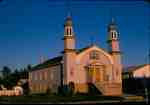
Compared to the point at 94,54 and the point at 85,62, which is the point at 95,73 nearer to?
the point at 85,62

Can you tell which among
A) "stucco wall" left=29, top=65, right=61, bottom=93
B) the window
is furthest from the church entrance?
"stucco wall" left=29, top=65, right=61, bottom=93

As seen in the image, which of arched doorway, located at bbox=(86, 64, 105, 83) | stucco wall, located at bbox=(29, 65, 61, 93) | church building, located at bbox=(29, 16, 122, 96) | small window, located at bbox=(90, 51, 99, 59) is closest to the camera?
church building, located at bbox=(29, 16, 122, 96)

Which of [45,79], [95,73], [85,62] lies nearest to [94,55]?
[85,62]

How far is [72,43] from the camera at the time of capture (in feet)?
176

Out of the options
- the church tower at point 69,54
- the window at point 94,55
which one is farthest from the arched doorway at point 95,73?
the church tower at point 69,54

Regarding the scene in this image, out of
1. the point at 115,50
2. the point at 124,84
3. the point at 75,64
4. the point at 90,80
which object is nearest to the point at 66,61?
the point at 75,64

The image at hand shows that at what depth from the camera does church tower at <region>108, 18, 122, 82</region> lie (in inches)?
2219

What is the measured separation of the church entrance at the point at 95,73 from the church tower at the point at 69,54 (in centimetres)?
280

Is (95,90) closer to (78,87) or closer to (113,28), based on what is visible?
(78,87)

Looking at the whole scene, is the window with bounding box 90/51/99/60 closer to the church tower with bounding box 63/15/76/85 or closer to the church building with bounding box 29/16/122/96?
the church building with bounding box 29/16/122/96

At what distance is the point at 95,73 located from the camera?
55469mm

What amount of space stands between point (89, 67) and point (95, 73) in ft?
5.13

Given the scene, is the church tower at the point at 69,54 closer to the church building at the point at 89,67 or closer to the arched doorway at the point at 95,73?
the church building at the point at 89,67

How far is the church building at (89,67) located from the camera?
174ft
